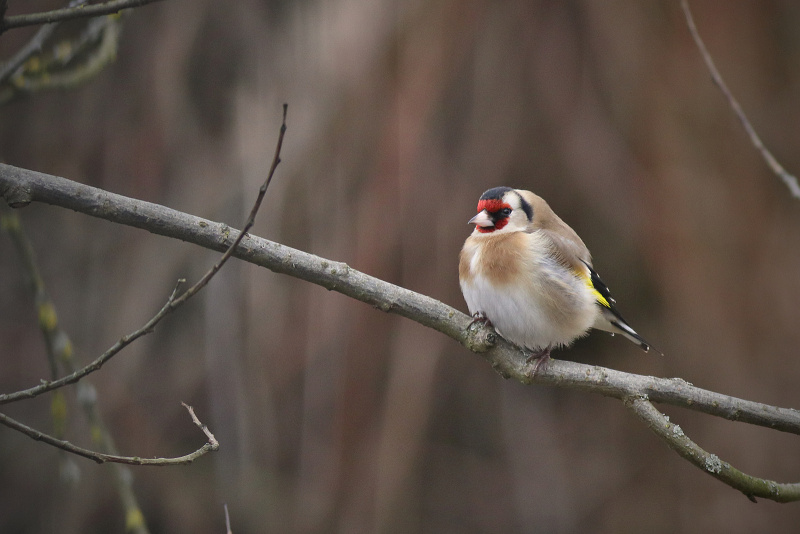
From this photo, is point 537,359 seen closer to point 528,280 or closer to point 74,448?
point 528,280

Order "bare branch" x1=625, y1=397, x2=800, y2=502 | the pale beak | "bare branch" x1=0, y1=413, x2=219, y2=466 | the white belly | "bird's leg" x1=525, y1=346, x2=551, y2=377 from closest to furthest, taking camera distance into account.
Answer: "bare branch" x1=0, y1=413, x2=219, y2=466, "bare branch" x1=625, y1=397, x2=800, y2=502, "bird's leg" x1=525, y1=346, x2=551, y2=377, the white belly, the pale beak

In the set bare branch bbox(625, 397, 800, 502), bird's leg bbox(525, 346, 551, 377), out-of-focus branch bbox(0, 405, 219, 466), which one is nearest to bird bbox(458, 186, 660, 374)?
bird's leg bbox(525, 346, 551, 377)

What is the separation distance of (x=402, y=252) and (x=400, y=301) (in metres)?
1.49

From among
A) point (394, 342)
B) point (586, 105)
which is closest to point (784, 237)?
point (586, 105)

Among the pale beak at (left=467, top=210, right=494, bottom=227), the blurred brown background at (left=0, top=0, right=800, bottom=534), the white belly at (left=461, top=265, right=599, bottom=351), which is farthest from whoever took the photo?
the blurred brown background at (left=0, top=0, right=800, bottom=534)

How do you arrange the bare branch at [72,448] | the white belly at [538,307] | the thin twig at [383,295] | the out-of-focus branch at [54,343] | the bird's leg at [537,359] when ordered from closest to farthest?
the bare branch at [72,448]
the thin twig at [383,295]
the bird's leg at [537,359]
the out-of-focus branch at [54,343]
the white belly at [538,307]

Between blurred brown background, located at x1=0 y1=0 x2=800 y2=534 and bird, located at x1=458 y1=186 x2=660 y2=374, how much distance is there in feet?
2.65

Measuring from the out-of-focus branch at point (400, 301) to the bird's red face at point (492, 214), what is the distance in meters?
0.55

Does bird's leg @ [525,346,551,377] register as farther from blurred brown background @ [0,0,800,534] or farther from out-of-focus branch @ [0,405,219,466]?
blurred brown background @ [0,0,800,534]

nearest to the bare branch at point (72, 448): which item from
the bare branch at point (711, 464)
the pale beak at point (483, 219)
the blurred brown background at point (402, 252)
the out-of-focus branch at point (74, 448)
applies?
the out-of-focus branch at point (74, 448)

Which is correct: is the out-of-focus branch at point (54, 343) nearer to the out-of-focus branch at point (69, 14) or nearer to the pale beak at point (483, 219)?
the out-of-focus branch at point (69, 14)

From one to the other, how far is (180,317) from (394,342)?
3.55 ft

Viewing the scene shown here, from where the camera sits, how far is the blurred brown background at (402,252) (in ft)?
9.46

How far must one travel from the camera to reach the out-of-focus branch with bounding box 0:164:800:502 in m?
1.22
